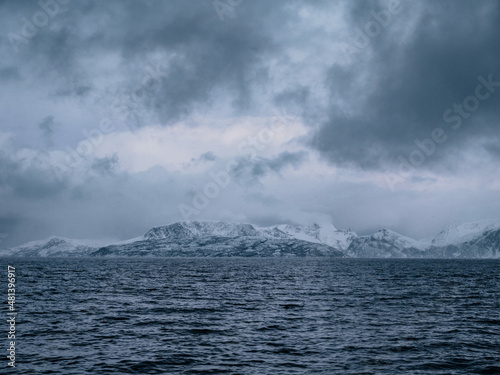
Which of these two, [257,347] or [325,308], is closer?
[257,347]

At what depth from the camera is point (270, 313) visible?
46.2 meters

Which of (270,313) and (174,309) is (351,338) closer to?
(270,313)

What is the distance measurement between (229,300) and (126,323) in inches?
808

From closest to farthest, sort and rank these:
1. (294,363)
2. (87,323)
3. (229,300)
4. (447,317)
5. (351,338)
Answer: (294,363) → (351,338) → (87,323) → (447,317) → (229,300)

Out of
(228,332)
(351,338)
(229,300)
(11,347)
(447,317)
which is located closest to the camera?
(11,347)

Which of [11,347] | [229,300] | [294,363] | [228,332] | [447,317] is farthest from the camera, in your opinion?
[229,300]

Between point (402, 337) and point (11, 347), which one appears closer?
point (11, 347)

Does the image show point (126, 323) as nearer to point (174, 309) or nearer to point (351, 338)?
point (174, 309)

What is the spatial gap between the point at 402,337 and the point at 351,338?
170 inches

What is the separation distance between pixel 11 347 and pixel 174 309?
69.8 feet

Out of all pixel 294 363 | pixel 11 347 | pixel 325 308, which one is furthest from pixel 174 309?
pixel 294 363

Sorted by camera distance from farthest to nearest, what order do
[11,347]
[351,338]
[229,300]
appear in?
[229,300] < [351,338] < [11,347]

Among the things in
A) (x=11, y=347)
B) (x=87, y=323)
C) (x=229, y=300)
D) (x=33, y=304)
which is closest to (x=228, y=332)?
(x=87, y=323)

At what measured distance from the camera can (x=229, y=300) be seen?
57.7 meters
